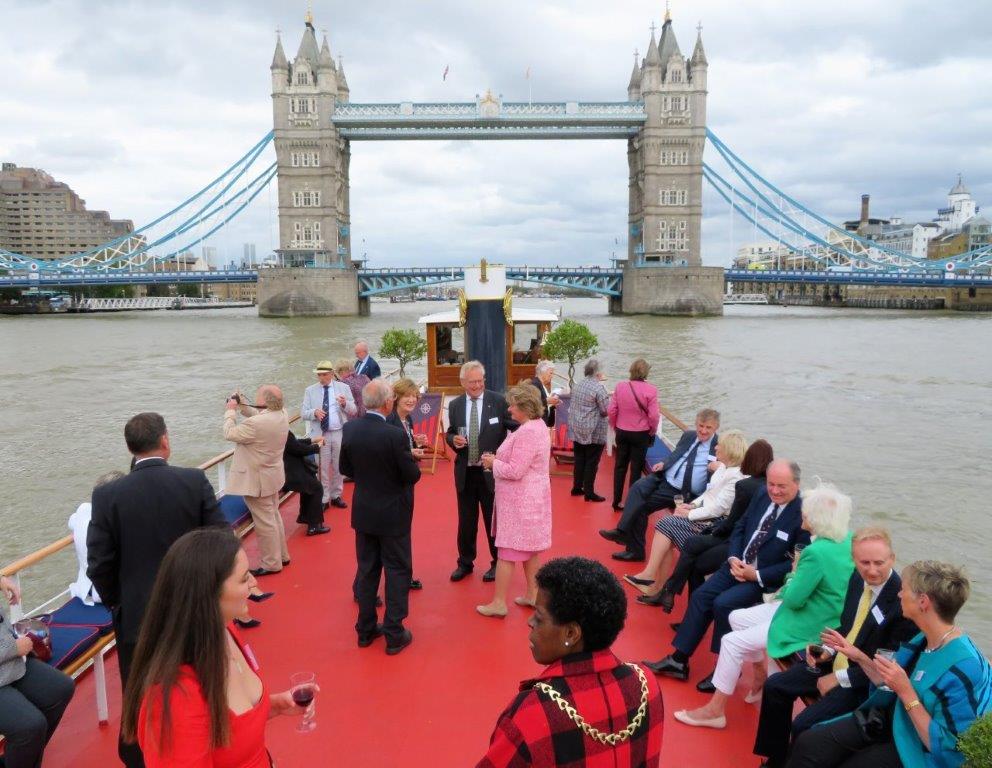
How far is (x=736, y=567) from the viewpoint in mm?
3551

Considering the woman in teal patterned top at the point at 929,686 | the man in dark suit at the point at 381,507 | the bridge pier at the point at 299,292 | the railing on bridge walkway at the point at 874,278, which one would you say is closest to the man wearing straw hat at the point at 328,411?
the man in dark suit at the point at 381,507

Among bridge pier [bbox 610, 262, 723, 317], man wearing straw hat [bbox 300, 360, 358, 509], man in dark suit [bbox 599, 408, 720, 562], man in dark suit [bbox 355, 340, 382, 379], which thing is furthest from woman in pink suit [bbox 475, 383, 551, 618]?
bridge pier [bbox 610, 262, 723, 317]

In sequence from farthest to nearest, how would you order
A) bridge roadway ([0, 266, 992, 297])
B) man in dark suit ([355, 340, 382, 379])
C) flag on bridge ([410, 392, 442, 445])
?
bridge roadway ([0, 266, 992, 297])
flag on bridge ([410, 392, 442, 445])
man in dark suit ([355, 340, 382, 379])

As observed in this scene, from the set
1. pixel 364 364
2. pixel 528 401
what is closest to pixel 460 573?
pixel 528 401

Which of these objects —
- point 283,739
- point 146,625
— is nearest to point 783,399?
point 283,739

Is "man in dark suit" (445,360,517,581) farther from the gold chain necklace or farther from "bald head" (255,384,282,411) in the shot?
the gold chain necklace

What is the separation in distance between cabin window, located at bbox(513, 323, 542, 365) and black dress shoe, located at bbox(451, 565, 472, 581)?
16.6ft

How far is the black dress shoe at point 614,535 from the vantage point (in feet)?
17.3

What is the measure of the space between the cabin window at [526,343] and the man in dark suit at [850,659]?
6.96 m

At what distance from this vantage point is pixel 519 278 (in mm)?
58594

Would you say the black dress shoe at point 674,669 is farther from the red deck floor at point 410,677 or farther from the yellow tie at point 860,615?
the yellow tie at point 860,615

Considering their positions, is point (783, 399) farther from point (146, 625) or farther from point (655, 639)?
point (146, 625)

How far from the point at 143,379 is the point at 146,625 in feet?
79.5

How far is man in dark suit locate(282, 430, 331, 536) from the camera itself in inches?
215
